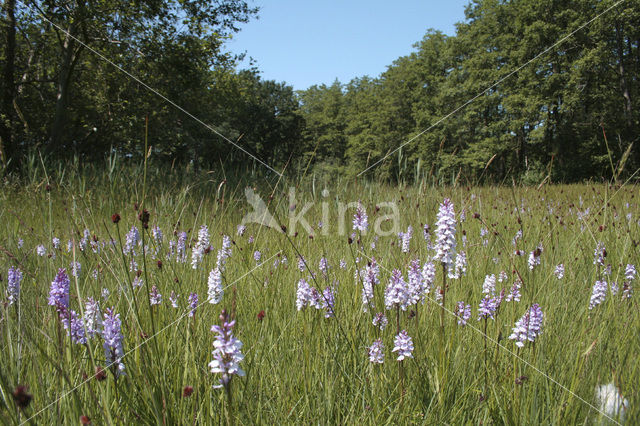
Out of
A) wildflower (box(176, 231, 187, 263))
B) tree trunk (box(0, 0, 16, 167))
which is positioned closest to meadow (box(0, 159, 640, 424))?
wildflower (box(176, 231, 187, 263))

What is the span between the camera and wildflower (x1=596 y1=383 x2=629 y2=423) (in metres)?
1.09

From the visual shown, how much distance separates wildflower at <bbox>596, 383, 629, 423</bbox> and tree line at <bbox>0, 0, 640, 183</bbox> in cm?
126

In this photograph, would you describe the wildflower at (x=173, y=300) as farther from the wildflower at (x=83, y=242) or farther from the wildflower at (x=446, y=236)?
the wildflower at (x=446, y=236)

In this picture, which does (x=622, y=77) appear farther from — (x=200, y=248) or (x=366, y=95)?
(x=200, y=248)

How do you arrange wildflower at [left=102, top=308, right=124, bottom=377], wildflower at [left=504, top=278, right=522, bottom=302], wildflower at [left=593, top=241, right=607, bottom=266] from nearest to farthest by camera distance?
wildflower at [left=102, top=308, right=124, bottom=377]
wildflower at [left=504, top=278, right=522, bottom=302]
wildflower at [left=593, top=241, right=607, bottom=266]

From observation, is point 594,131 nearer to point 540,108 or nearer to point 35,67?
point 540,108

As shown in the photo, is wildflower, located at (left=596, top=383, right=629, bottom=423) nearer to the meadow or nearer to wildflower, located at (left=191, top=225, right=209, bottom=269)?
the meadow

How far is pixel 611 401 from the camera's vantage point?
1.15 metres

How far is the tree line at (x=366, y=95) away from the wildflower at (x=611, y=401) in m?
1.26

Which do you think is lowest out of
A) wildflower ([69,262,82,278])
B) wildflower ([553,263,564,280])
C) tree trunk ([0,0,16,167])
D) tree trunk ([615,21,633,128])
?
wildflower ([553,263,564,280])

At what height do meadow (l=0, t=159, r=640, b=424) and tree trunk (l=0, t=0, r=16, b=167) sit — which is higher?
tree trunk (l=0, t=0, r=16, b=167)

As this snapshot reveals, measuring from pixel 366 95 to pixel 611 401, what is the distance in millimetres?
49064

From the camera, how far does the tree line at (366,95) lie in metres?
10.3

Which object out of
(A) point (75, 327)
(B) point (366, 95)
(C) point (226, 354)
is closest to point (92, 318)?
(A) point (75, 327)
